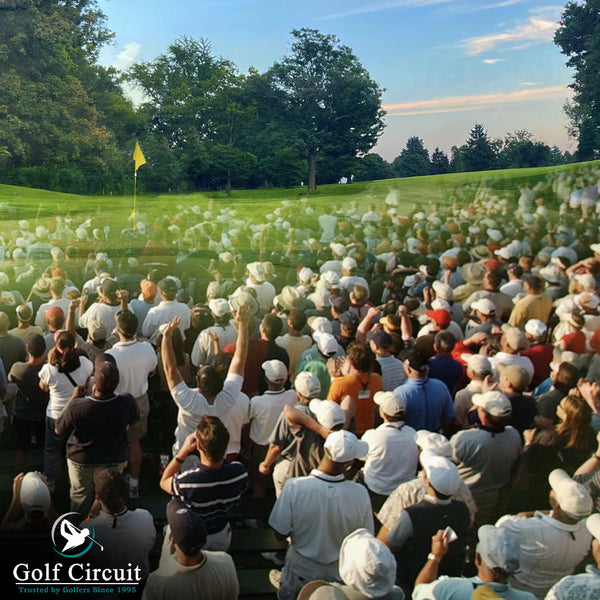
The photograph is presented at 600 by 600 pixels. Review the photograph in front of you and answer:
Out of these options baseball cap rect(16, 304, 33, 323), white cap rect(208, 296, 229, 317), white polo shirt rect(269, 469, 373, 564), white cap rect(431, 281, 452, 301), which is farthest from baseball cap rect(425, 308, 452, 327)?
baseball cap rect(16, 304, 33, 323)

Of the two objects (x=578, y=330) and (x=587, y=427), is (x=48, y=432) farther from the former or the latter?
(x=578, y=330)

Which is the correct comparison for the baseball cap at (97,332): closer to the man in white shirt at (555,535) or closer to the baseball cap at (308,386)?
the baseball cap at (308,386)

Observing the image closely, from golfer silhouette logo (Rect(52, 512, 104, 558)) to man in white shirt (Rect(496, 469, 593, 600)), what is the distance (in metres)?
2.28

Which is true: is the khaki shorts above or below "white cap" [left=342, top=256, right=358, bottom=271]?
below

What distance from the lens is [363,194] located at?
7547 millimetres

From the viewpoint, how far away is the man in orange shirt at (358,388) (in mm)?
3969

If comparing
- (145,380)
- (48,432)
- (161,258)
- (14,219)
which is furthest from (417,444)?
(14,219)

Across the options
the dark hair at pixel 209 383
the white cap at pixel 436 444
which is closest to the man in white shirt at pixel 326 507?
the white cap at pixel 436 444

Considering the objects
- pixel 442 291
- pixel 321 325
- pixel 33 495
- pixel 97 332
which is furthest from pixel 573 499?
pixel 97 332

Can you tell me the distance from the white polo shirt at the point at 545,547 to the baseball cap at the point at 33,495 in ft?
8.18

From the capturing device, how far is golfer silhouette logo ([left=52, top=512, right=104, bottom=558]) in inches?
145

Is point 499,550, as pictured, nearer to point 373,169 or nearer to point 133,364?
point 133,364

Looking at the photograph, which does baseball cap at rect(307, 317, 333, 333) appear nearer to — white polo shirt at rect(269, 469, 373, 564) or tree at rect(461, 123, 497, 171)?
white polo shirt at rect(269, 469, 373, 564)

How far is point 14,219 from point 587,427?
19.5ft
